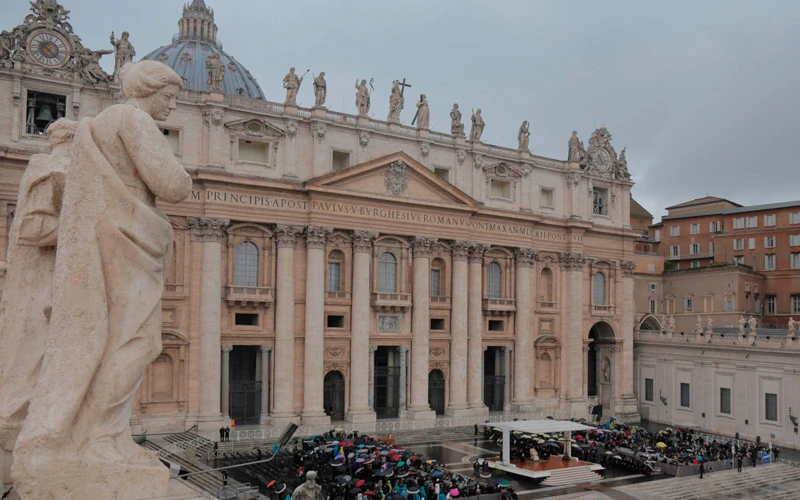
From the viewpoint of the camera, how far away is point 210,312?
35.7m

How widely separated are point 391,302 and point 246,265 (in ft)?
27.5

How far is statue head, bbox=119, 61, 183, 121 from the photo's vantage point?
23.7 feet

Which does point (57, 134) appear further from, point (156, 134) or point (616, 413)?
point (616, 413)

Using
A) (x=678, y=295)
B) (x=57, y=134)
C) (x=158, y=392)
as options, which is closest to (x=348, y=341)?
(x=158, y=392)

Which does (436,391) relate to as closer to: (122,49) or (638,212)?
(122,49)

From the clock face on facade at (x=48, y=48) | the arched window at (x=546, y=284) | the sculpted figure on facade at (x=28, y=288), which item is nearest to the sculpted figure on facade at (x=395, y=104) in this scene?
the arched window at (x=546, y=284)

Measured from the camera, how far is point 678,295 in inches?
2507

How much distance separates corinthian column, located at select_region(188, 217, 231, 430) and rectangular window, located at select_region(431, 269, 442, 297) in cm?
1332

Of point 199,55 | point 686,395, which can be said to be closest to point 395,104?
point 686,395

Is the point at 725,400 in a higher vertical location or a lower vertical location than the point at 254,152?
lower

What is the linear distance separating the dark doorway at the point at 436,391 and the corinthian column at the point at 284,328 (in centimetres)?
→ 934

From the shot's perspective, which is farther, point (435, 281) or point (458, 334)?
point (435, 281)

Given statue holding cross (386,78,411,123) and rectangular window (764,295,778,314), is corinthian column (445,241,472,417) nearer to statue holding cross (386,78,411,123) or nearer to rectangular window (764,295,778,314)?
statue holding cross (386,78,411,123)

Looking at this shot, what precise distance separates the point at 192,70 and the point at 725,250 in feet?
168
